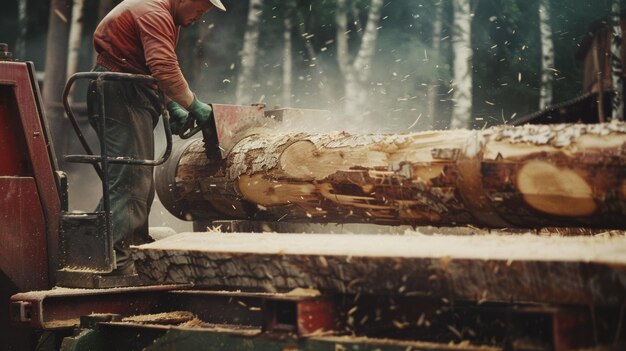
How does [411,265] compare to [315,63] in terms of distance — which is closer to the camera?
[411,265]

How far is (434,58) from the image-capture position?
1641 centimetres

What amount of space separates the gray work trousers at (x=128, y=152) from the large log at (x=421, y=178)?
1.60 ft

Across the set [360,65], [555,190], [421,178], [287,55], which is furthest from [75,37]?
[555,190]

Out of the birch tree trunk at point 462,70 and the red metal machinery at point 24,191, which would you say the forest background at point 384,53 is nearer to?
the birch tree trunk at point 462,70

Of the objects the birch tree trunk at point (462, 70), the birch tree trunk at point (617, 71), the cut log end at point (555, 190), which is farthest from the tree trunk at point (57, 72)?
the cut log end at point (555, 190)

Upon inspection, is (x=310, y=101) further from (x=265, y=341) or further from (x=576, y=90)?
(x=265, y=341)

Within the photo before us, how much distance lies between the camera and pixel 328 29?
17828 mm

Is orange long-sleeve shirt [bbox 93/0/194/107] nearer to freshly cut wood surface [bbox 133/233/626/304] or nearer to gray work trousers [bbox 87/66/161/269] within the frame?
gray work trousers [bbox 87/66/161/269]

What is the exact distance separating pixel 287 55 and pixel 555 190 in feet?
48.3

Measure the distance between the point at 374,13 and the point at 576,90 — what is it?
5.44 m

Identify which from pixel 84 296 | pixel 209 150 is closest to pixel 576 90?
pixel 209 150

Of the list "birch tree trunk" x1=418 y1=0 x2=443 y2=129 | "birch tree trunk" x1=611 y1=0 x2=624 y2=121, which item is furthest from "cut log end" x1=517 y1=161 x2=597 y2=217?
"birch tree trunk" x1=418 y1=0 x2=443 y2=129

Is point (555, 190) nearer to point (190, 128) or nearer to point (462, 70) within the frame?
point (190, 128)

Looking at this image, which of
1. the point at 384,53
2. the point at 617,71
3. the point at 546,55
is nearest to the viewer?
the point at 617,71
